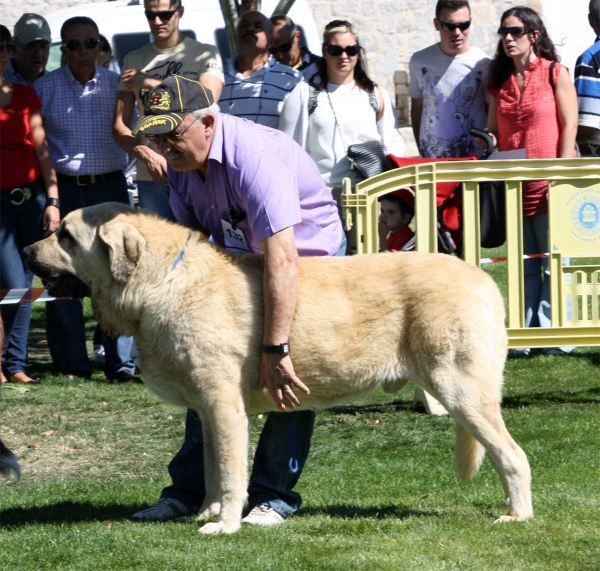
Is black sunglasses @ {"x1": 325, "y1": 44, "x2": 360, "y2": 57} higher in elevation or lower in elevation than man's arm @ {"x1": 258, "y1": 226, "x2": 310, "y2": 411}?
higher

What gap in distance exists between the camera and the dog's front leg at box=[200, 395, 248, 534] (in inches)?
179

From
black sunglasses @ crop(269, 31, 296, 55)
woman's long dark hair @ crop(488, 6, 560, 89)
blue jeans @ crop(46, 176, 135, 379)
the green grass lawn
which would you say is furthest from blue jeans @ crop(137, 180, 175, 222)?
woman's long dark hair @ crop(488, 6, 560, 89)

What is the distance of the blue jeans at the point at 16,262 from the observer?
28.4 feet

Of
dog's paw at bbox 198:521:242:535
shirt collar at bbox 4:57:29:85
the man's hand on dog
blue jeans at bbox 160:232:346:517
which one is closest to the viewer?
the man's hand on dog

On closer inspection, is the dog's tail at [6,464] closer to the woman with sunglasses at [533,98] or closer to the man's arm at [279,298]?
the man's arm at [279,298]

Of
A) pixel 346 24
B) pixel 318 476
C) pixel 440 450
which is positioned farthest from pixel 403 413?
pixel 346 24

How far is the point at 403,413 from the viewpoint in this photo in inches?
290

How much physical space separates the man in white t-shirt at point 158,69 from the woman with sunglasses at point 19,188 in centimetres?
68

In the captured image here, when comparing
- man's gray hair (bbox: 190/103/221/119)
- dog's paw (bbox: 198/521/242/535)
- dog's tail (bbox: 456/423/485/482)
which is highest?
man's gray hair (bbox: 190/103/221/119)

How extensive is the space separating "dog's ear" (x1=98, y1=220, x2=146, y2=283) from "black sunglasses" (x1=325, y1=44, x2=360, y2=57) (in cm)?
407

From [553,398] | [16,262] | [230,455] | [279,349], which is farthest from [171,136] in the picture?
[16,262]

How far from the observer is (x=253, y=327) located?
15.1ft

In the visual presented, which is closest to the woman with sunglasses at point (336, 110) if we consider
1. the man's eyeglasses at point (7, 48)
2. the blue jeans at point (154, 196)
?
the blue jeans at point (154, 196)

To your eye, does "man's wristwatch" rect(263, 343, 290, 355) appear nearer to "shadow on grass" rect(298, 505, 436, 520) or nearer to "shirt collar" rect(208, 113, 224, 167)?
"shirt collar" rect(208, 113, 224, 167)
